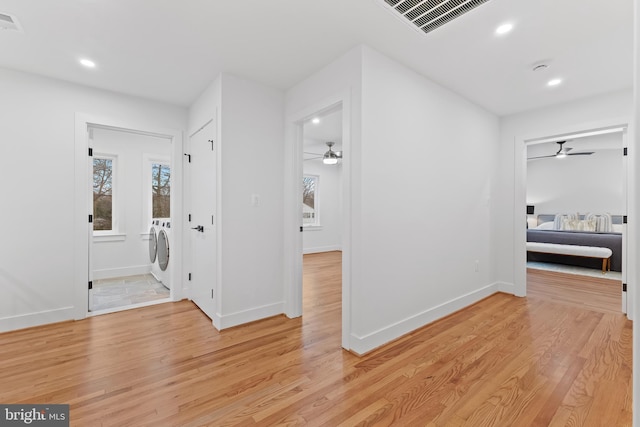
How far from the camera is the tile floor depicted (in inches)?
136

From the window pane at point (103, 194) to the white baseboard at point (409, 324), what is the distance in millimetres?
4902

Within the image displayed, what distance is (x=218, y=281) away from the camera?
2766 millimetres

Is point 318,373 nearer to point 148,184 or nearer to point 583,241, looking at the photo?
point 148,184

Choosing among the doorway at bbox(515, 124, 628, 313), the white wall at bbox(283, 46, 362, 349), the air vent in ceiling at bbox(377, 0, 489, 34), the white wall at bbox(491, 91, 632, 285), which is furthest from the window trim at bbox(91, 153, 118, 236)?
the doorway at bbox(515, 124, 628, 313)

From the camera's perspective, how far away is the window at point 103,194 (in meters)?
4.84

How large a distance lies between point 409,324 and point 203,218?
8.10 feet

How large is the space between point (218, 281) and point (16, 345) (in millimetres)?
1705

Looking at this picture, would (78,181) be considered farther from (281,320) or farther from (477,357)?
(477,357)

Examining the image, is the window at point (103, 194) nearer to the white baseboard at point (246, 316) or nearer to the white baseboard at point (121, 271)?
the white baseboard at point (121, 271)

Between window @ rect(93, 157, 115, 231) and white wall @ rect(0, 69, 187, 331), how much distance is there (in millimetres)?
2180

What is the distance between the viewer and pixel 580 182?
7.24 metres

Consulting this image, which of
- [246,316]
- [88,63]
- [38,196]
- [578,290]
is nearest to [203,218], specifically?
[246,316]

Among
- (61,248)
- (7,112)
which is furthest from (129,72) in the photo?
(61,248)

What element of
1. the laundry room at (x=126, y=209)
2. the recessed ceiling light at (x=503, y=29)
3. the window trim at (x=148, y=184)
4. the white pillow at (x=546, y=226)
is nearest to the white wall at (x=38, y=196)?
the laundry room at (x=126, y=209)
